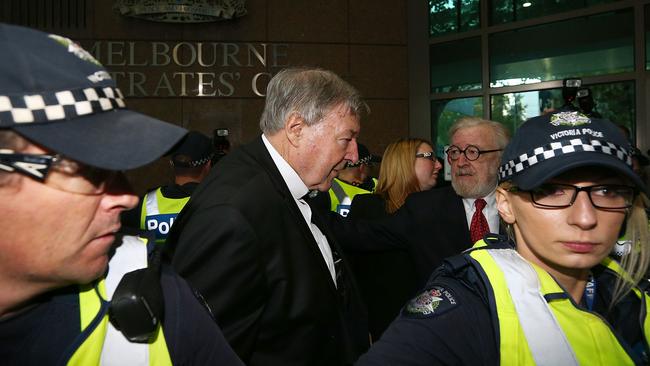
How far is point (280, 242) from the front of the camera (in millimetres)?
2109

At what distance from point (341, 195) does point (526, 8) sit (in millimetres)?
5710

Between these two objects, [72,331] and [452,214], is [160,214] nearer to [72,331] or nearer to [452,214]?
[452,214]

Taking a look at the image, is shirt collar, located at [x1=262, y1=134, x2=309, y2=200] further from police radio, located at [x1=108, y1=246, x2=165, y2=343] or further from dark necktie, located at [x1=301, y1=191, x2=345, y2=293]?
police radio, located at [x1=108, y1=246, x2=165, y2=343]

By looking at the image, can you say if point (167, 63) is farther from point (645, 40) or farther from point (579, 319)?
point (579, 319)

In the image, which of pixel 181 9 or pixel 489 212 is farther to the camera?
pixel 181 9

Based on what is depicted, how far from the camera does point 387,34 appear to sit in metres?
9.53

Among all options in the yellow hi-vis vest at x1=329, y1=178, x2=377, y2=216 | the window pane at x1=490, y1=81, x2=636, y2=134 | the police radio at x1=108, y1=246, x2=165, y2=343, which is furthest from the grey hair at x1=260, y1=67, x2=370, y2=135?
the window pane at x1=490, y1=81, x2=636, y2=134

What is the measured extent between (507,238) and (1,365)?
1449mm

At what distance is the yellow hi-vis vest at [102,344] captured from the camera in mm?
1218

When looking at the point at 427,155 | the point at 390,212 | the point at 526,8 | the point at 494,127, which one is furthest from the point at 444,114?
the point at 494,127

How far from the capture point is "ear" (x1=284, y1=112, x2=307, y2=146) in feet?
8.50

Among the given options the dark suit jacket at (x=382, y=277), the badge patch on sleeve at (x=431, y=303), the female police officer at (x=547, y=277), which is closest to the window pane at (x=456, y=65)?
the dark suit jacket at (x=382, y=277)

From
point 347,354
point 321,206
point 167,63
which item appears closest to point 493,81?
point 167,63

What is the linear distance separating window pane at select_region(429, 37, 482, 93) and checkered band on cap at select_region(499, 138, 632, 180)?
8178 mm
